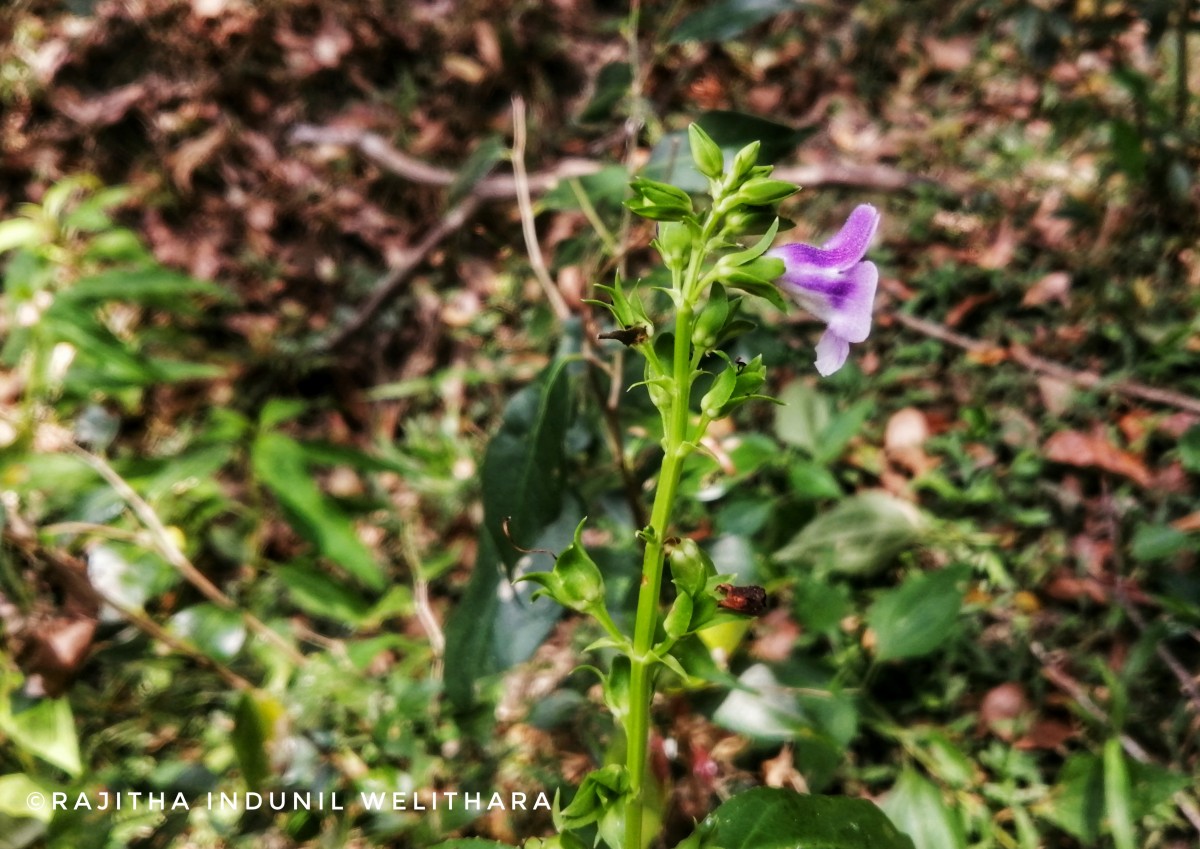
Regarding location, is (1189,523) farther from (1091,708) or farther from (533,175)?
(533,175)

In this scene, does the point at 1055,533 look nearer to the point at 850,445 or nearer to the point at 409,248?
the point at 850,445

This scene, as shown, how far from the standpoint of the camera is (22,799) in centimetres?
126

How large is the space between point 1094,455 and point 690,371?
1412 mm

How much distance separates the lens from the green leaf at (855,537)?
1283 mm

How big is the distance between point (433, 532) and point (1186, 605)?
Answer: 5.18 feet

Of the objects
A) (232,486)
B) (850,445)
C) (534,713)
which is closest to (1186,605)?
(850,445)

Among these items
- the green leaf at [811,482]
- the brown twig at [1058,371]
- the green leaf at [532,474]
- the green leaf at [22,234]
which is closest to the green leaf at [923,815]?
the green leaf at [811,482]

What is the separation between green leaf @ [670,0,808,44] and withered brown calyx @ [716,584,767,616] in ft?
3.08

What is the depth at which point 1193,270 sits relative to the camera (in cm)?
186

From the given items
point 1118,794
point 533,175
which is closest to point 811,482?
point 1118,794

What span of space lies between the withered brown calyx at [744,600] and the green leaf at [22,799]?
121 centimetres

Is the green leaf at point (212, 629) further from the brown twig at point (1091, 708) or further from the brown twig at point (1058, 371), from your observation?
the brown twig at point (1058, 371)

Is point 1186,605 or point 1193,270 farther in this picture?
point 1193,270

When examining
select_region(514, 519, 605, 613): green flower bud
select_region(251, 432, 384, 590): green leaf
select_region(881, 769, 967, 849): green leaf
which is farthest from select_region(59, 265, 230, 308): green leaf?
select_region(881, 769, 967, 849): green leaf
